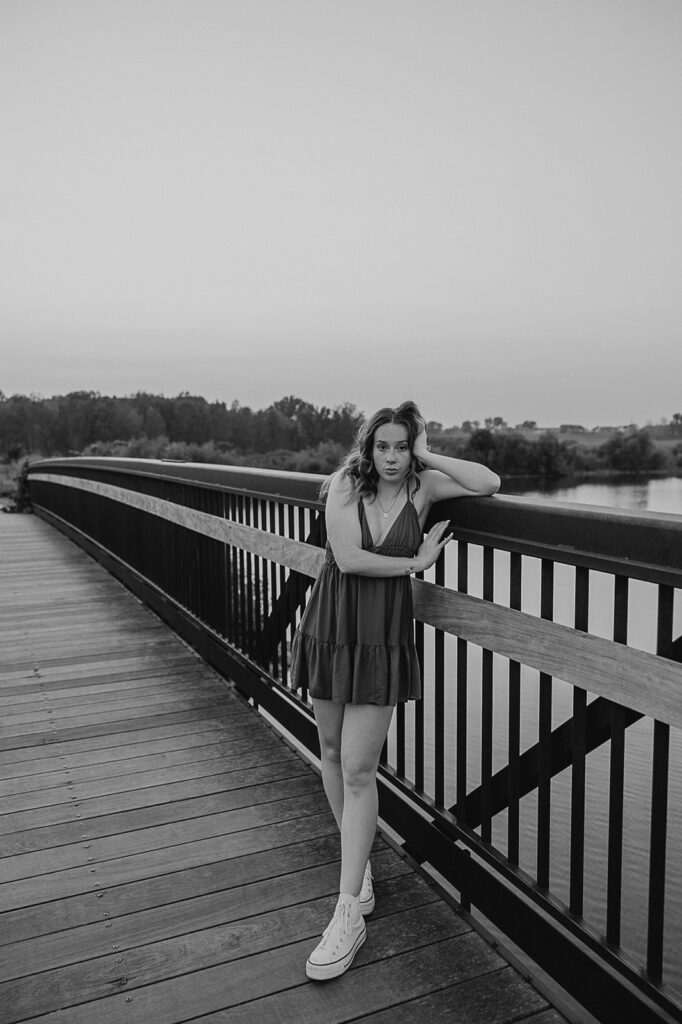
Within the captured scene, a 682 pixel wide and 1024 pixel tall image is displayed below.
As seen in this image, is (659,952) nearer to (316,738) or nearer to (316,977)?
(316,977)

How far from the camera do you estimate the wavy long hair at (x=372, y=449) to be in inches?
83.3

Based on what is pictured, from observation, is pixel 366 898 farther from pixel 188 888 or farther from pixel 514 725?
pixel 514 725

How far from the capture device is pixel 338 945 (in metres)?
2.02

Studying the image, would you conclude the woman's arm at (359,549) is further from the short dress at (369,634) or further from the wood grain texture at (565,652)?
the wood grain texture at (565,652)

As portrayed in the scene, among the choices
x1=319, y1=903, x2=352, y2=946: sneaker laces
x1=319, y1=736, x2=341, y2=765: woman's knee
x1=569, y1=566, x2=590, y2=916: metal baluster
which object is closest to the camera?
x1=569, y1=566, x2=590, y2=916: metal baluster

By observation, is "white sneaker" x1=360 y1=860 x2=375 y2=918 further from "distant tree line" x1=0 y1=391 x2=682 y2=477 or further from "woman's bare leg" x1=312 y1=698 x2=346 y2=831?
"distant tree line" x1=0 y1=391 x2=682 y2=477

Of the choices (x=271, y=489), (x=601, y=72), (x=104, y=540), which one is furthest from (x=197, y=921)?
(x=601, y=72)

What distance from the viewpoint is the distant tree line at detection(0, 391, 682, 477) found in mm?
33812

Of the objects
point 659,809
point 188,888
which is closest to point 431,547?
point 659,809

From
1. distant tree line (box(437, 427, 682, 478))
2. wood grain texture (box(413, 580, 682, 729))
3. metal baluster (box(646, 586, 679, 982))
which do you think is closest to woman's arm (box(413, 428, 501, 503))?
wood grain texture (box(413, 580, 682, 729))

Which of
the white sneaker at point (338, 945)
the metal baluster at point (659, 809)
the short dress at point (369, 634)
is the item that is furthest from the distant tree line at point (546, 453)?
the metal baluster at point (659, 809)

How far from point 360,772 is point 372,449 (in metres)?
0.85

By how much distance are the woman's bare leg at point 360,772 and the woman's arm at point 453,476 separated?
1.97 feet

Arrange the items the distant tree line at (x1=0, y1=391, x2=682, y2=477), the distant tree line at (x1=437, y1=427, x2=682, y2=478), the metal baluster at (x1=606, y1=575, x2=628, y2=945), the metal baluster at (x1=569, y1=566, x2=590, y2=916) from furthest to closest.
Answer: the distant tree line at (x1=0, y1=391, x2=682, y2=477) → the distant tree line at (x1=437, y1=427, x2=682, y2=478) → the metal baluster at (x1=569, y1=566, x2=590, y2=916) → the metal baluster at (x1=606, y1=575, x2=628, y2=945)
